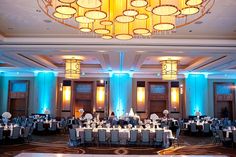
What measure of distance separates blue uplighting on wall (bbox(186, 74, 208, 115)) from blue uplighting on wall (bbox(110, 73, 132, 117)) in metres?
4.22

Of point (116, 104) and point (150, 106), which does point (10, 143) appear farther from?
point (150, 106)

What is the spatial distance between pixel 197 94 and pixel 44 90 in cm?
1067

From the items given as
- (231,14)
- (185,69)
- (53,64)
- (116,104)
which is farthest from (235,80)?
(231,14)

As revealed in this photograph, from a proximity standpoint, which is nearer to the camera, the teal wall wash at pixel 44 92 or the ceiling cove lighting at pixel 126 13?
the ceiling cove lighting at pixel 126 13

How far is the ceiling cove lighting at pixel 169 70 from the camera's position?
42.8ft

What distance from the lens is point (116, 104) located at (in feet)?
60.7

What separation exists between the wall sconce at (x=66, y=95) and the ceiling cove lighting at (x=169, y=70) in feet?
30.3

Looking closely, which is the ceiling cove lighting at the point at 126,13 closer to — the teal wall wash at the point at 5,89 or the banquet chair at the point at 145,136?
the banquet chair at the point at 145,136

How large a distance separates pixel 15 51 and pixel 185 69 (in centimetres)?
1044

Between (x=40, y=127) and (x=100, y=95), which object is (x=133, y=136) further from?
(x=100, y=95)

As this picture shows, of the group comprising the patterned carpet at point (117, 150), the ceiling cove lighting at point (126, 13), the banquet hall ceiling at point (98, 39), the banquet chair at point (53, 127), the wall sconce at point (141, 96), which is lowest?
the patterned carpet at point (117, 150)

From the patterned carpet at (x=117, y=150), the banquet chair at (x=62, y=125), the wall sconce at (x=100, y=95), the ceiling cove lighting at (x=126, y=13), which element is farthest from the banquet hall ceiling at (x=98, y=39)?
the wall sconce at (x=100, y=95)

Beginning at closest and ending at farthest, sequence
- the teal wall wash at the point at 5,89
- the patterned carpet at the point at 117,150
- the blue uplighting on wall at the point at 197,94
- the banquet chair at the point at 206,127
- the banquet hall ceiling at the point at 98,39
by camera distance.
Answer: the banquet hall ceiling at the point at 98,39, the patterned carpet at the point at 117,150, the banquet chair at the point at 206,127, the blue uplighting on wall at the point at 197,94, the teal wall wash at the point at 5,89

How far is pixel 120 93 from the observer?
61.0ft
